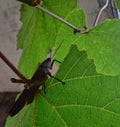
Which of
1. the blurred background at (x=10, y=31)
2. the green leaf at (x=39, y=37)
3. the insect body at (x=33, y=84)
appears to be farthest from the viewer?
the blurred background at (x=10, y=31)

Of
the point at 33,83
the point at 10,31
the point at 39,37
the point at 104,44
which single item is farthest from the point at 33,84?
the point at 10,31

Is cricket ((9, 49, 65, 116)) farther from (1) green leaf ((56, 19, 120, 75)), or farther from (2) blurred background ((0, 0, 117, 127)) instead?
(2) blurred background ((0, 0, 117, 127))

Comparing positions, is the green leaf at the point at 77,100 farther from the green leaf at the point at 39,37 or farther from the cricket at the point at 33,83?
the green leaf at the point at 39,37

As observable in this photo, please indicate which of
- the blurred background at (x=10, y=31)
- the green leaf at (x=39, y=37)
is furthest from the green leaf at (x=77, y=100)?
the blurred background at (x=10, y=31)

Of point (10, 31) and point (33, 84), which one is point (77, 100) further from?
point (10, 31)

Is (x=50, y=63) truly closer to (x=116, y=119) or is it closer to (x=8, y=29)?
(x=116, y=119)

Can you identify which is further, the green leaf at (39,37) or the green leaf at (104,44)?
the green leaf at (39,37)

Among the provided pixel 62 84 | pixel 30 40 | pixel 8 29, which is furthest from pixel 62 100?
pixel 8 29
